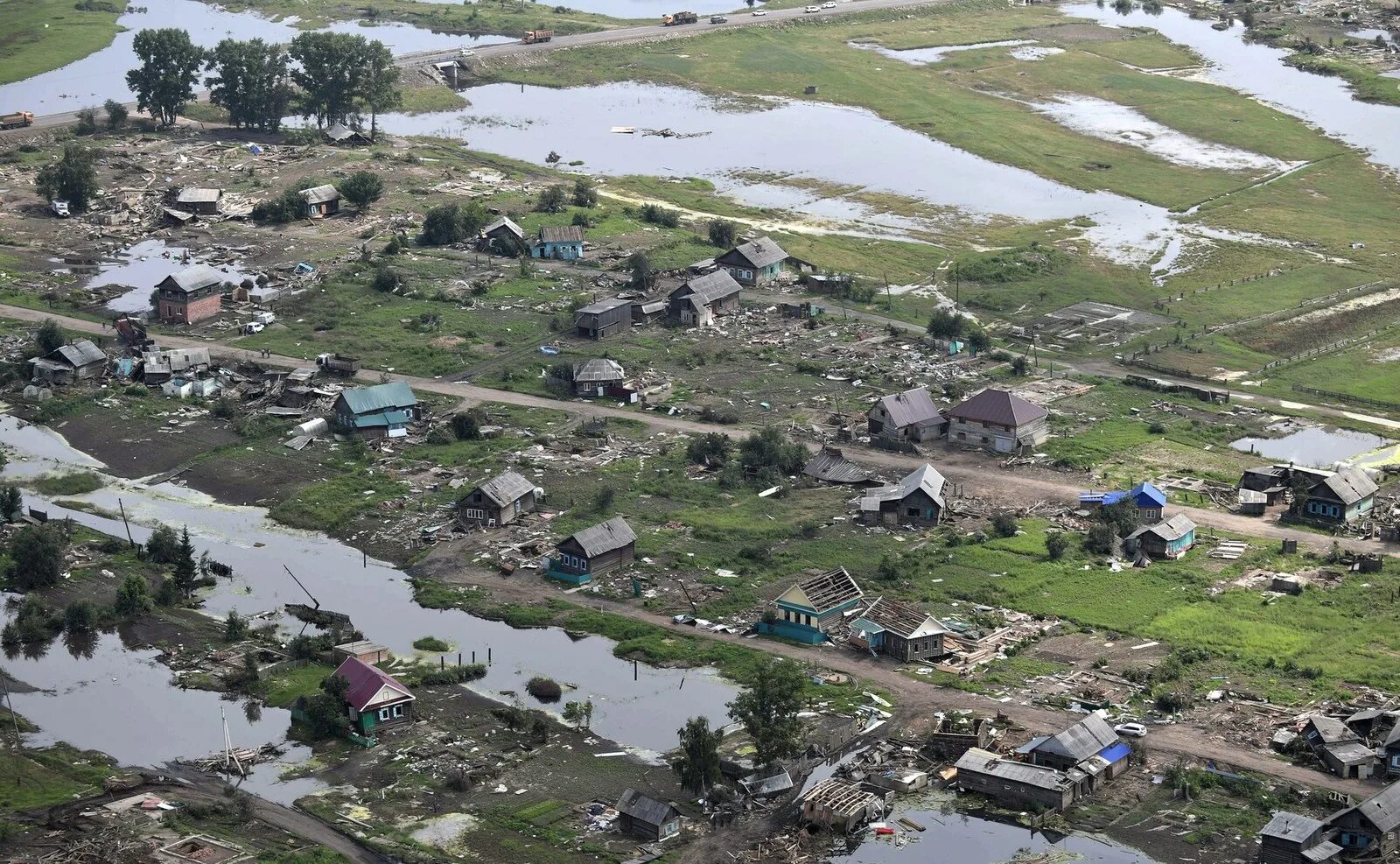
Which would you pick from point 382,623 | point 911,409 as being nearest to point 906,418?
point 911,409

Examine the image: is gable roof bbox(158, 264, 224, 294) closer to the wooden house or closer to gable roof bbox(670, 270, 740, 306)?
the wooden house

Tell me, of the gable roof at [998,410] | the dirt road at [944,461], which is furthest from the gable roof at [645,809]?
the gable roof at [998,410]

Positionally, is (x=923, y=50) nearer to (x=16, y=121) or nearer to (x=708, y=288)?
(x=708, y=288)

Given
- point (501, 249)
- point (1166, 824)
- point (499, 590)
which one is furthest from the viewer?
point (501, 249)

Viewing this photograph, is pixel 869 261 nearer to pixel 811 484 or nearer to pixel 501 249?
pixel 501 249

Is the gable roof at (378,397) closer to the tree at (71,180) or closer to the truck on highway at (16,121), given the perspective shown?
the tree at (71,180)

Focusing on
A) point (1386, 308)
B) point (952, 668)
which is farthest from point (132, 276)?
point (1386, 308)
